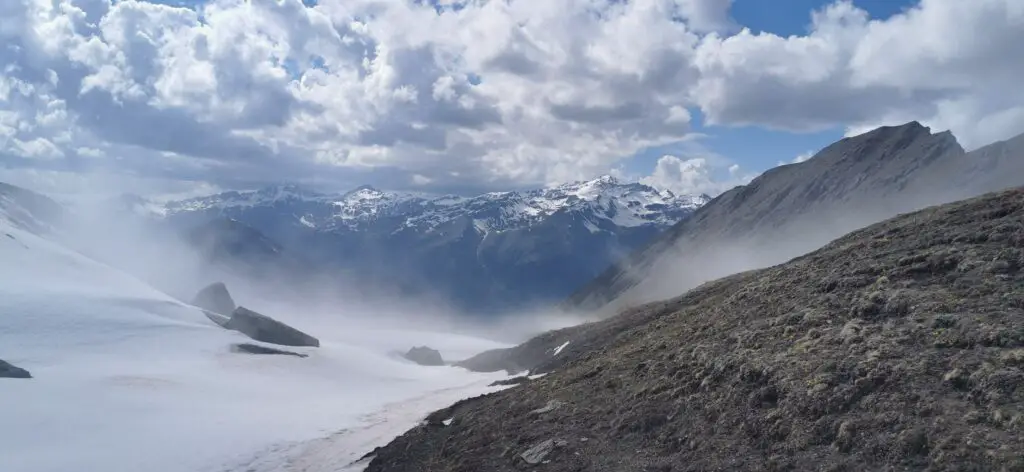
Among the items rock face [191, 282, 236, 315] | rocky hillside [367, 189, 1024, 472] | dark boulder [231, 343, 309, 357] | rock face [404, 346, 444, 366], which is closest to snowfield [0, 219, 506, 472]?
dark boulder [231, 343, 309, 357]

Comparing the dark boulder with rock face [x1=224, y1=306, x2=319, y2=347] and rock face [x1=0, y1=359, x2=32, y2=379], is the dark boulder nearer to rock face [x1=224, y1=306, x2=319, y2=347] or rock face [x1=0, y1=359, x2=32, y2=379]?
rock face [x1=224, y1=306, x2=319, y2=347]

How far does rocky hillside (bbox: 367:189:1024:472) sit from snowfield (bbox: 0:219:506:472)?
34.2ft

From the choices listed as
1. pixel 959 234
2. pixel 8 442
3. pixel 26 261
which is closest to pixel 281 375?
pixel 8 442

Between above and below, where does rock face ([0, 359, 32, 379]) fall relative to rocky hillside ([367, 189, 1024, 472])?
above

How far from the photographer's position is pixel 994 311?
16.5m

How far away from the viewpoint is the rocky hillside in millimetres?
13328

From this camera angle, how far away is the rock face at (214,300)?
114 m

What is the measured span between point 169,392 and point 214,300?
7594 centimetres

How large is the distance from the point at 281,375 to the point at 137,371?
12368 millimetres

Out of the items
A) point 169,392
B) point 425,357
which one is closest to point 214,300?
Answer: point 425,357

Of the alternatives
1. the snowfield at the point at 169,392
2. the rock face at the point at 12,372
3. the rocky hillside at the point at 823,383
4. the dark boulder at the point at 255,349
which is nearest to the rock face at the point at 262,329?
the snowfield at the point at 169,392

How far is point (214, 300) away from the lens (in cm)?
11562

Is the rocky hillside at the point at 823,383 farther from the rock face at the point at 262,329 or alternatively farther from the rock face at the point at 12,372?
the rock face at the point at 262,329

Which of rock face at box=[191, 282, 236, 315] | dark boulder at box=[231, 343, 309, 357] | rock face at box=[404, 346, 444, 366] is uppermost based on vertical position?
rock face at box=[191, 282, 236, 315]
